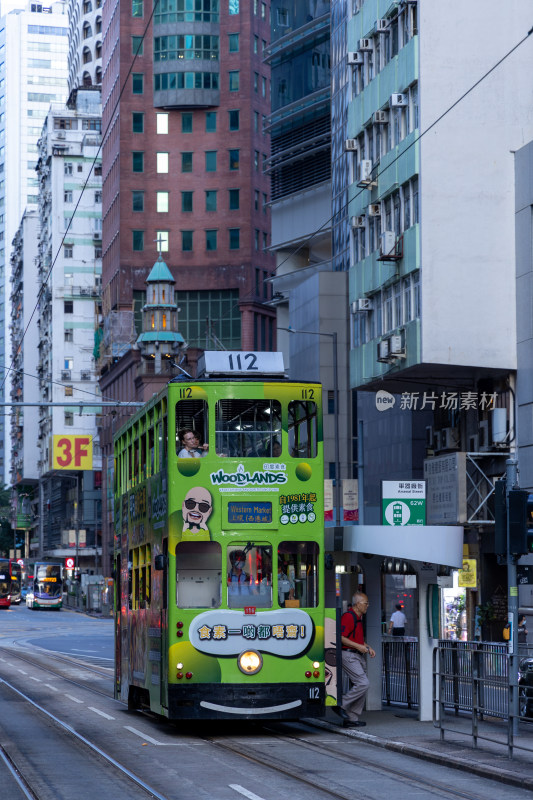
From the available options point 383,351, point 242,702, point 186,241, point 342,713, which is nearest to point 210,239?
point 186,241

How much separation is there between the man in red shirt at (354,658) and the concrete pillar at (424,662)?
0.93m

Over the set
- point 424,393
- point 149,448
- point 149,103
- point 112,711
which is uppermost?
point 149,103

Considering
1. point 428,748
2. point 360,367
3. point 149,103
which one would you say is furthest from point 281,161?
point 428,748

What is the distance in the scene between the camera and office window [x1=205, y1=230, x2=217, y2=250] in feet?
331

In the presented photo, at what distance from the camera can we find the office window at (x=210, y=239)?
10094cm

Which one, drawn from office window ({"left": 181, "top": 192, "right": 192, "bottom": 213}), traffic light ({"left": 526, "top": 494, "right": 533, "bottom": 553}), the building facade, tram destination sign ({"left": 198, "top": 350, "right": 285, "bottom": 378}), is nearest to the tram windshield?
the building facade

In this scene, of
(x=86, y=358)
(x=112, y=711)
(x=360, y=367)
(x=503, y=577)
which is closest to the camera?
(x=112, y=711)

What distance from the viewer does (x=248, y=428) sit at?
1942 centimetres

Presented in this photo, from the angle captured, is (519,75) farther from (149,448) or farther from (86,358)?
(86,358)

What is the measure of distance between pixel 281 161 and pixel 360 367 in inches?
827

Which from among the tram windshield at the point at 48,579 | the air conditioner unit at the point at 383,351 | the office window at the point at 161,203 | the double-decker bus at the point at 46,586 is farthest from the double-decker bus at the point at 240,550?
the office window at the point at 161,203

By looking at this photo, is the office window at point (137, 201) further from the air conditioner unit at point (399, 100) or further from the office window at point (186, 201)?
the air conditioner unit at point (399, 100)

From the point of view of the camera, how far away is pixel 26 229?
5797 inches

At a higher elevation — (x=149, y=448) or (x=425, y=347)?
(x=425, y=347)
